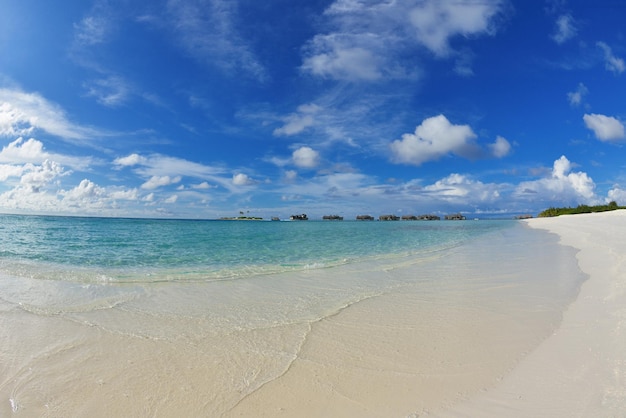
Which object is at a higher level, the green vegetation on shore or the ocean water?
the green vegetation on shore

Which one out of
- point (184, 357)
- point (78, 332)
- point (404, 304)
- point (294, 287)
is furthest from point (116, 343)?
point (404, 304)

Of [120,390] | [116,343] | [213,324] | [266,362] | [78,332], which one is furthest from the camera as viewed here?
[213,324]

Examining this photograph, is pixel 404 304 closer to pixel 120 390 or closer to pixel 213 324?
pixel 213 324

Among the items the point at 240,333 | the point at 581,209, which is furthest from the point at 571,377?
the point at 581,209

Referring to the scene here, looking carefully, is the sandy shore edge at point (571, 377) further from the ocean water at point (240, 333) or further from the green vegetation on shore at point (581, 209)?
the green vegetation on shore at point (581, 209)

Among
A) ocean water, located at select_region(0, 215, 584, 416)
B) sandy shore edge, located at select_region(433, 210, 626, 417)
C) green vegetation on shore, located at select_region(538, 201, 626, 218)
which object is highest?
green vegetation on shore, located at select_region(538, 201, 626, 218)

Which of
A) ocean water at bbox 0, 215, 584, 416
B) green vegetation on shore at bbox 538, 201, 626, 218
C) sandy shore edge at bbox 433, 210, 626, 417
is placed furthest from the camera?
green vegetation on shore at bbox 538, 201, 626, 218

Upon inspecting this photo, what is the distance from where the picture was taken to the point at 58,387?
397cm

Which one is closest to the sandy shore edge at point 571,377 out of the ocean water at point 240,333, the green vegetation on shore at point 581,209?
the ocean water at point 240,333

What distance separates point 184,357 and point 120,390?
0.96 metres

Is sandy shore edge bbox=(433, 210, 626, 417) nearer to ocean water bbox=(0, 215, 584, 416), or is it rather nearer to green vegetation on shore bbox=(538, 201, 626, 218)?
ocean water bbox=(0, 215, 584, 416)

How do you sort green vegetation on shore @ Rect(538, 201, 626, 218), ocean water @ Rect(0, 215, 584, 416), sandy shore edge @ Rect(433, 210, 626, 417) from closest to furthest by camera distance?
sandy shore edge @ Rect(433, 210, 626, 417) < ocean water @ Rect(0, 215, 584, 416) < green vegetation on shore @ Rect(538, 201, 626, 218)

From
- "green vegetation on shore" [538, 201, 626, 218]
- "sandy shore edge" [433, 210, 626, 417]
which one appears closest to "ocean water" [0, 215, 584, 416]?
"sandy shore edge" [433, 210, 626, 417]

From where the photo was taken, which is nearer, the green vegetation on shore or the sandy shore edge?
the sandy shore edge
